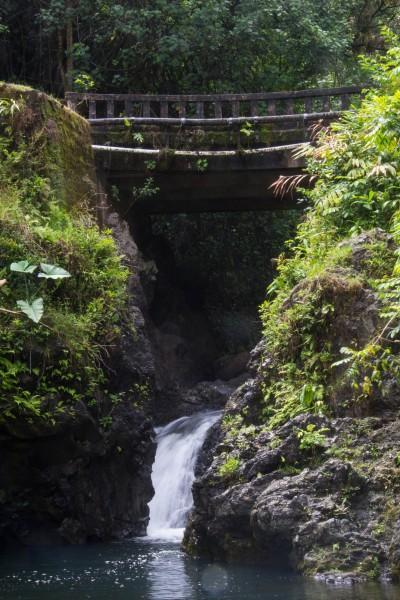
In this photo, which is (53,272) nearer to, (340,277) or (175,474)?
(340,277)

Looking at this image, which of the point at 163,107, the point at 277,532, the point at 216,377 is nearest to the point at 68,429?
the point at 277,532

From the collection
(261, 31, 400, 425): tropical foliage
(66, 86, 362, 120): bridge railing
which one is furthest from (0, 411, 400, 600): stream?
(66, 86, 362, 120): bridge railing

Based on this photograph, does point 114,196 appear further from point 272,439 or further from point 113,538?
point 272,439

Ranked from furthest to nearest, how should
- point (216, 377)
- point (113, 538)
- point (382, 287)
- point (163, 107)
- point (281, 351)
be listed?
point (216, 377) → point (163, 107) → point (113, 538) → point (281, 351) → point (382, 287)

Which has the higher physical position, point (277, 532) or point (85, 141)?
point (85, 141)

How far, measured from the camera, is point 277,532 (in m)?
7.67

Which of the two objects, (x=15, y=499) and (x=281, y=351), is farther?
(x=15, y=499)

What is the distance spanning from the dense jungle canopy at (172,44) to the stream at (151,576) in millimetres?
10028

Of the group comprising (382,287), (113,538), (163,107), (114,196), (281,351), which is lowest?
(113,538)

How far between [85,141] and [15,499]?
5.16 m

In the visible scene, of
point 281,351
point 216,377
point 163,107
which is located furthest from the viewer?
point 216,377

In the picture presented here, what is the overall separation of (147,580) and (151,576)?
17 cm

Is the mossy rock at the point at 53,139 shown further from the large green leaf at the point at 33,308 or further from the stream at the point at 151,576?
the stream at the point at 151,576

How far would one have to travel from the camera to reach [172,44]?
58.7 feet
